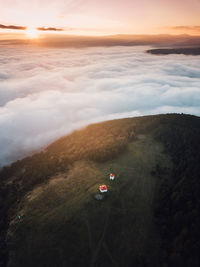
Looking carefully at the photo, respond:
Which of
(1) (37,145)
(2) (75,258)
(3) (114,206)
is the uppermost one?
(3) (114,206)

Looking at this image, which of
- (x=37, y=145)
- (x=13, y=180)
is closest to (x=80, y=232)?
(x=13, y=180)

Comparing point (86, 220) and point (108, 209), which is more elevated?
point (108, 209)

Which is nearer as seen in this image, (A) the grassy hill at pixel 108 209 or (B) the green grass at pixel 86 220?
(A) the grassy hill at pixel 108 209

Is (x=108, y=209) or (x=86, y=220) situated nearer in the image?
(x=86, y=220)

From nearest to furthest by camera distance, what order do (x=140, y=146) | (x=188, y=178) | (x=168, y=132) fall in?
(x=188, y=178) < (x=140, y=146) < (x=168, y=132)

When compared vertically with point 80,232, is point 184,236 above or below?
above

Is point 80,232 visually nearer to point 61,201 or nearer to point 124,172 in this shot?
point 61,201

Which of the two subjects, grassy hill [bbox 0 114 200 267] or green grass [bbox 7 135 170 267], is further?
Result: green grass [bbox 7 135 170 267]

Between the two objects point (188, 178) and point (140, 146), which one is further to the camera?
point (140, 146)
